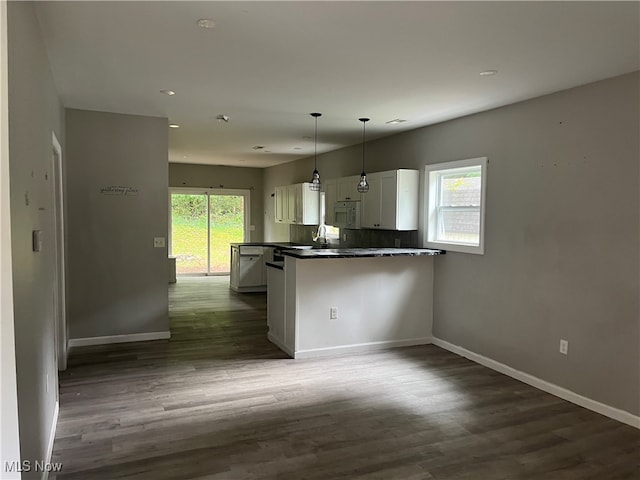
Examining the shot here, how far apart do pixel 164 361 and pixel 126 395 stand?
87 cm

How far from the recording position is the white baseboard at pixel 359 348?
4809 millimetres

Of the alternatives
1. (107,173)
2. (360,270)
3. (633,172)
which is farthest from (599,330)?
(107,173)

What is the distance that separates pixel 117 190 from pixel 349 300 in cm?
285

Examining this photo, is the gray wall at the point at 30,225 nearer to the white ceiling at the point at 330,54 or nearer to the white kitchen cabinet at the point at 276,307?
the white ceiling at the point at 330,54

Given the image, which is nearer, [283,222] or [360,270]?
[360,270]

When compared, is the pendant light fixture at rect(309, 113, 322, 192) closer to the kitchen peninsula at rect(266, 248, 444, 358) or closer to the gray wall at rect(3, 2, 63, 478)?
the kitchen peninsula at rect(266, 248, 444, 358)

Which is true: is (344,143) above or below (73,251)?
above

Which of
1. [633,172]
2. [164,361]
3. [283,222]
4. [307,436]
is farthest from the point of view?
[283,222]

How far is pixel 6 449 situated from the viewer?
1570 millimetres

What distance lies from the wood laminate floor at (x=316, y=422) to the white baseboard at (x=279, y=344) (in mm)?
124

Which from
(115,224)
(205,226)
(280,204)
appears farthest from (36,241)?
(205,226)

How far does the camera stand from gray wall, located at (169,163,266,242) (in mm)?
10562

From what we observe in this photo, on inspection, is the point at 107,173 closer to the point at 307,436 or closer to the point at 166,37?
the point at 166,37

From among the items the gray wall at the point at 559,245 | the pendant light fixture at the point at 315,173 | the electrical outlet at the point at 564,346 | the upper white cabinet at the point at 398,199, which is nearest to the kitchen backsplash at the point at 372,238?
the upper white cabinet at the point at 398,199
